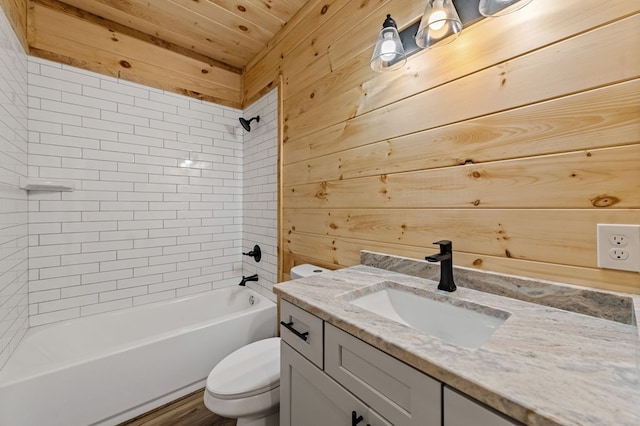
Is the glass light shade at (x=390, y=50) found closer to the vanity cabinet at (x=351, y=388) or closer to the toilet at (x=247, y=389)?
the vanity cabinet at (x=351, y=388)

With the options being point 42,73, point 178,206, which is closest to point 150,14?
point 42,73

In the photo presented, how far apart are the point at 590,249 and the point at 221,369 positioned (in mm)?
1592

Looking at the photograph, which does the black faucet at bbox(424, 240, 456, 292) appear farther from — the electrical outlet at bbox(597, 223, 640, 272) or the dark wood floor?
the dark wood floor

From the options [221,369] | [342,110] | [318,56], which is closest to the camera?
[221,369]

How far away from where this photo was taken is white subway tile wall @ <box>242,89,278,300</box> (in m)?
2.25

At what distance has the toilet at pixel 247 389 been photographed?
119 centimetres

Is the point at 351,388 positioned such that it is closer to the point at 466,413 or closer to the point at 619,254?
the point at 466,413

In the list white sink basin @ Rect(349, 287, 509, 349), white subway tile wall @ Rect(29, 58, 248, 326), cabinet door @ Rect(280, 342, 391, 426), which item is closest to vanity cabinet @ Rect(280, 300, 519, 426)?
cabinet door @ Rect(280, 342, 391, 426)

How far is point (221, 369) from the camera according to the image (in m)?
1.35

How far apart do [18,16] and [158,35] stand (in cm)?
83

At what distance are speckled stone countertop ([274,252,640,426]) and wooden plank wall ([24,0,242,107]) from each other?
2.30 meters

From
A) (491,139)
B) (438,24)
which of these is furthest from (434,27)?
(491,139)

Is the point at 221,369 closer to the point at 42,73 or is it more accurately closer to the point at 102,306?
the point at 102,306

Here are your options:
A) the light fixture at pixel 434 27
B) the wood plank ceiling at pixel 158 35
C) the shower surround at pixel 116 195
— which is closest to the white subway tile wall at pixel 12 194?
the shower surround at pixel 116 195
